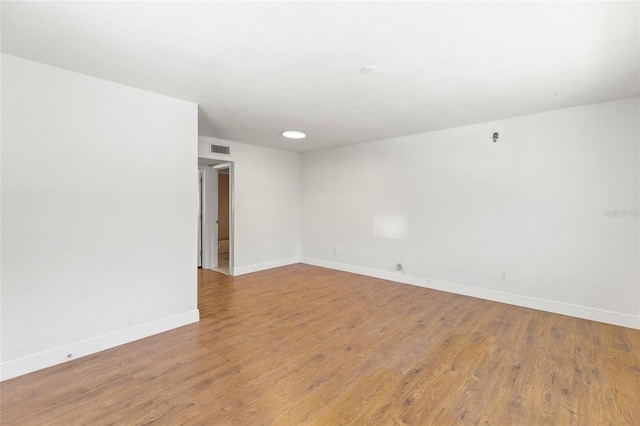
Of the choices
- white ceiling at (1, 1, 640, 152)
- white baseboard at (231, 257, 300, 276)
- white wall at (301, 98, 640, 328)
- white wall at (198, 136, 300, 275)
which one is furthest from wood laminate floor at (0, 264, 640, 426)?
white ceiling at (1, 1, 640, 152)

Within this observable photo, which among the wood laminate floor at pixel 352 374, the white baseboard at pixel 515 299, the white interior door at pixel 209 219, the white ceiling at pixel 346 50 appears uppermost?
the white ceiling at pixel 346 50

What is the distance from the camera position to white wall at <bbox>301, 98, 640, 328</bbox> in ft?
10.9

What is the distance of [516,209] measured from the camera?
3.96 m

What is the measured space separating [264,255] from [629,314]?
5430mm

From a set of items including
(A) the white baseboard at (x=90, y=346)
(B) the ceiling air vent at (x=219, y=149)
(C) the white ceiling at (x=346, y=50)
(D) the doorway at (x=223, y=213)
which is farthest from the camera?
(D) the doorway at (x=223, y=213)

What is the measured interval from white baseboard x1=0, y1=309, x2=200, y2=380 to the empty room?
0.02 m

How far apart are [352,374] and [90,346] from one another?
2.40 m

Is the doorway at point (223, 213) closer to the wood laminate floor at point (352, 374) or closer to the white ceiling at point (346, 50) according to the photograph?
the wood laminate floor at point (352, 374)

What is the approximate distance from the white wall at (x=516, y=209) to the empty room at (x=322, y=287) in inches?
1.0

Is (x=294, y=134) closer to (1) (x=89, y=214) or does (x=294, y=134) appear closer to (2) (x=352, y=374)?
(1) (x=89, y=214)

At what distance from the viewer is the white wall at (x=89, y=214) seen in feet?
7.65

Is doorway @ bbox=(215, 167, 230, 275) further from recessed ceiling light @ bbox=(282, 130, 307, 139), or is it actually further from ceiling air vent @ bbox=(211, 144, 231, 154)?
recessed ceiling light @ bbox=(282, 130, 307, 139)

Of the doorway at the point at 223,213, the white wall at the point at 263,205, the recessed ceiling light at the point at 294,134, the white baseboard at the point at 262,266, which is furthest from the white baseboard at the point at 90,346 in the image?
the doorway at the point at 223,213

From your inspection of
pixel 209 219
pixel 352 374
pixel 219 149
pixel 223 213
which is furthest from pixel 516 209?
pixel 223 213
